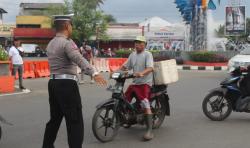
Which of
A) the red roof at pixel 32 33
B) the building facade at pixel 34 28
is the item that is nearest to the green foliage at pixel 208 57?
the building facade at pixel 34 28

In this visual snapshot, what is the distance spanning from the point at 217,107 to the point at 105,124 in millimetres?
2913

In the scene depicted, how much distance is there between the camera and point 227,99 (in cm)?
973

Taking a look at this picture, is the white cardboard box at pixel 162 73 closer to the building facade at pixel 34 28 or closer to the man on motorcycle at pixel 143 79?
the man on motorcycle at pixel 143 79

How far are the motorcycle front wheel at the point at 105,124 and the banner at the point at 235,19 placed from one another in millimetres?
37334

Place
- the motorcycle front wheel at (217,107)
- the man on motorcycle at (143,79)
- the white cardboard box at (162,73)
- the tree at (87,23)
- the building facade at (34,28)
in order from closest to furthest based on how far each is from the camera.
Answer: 1. the man on motorcycle at (143,79)
2. the white cardboard box at (162,73)
3. the motorcycle front wheel at (217,107)
4. the tree at (87,23)
5. the building facade at (34,28)

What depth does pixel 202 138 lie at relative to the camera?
814 centimetres

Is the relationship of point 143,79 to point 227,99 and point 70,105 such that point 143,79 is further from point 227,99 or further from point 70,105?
point 227,99

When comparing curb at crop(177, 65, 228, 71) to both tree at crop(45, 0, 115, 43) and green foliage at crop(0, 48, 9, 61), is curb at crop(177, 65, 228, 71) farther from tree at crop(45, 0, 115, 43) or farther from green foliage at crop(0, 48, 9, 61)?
tree at crop(45, 0, 115, 43)

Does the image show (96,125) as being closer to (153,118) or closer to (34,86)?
(153,118)

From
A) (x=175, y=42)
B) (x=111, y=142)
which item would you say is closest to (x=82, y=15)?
(x=175, y=42)

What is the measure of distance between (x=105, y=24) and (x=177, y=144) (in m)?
61.2

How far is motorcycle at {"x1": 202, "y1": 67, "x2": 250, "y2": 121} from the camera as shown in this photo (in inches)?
379

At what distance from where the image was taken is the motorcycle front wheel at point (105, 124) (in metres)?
7.61

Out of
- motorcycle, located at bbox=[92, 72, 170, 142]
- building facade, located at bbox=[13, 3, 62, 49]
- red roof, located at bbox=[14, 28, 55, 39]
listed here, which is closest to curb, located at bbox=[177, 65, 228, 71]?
motorcycle, located at bbox=[92, 72, 170, 142]
